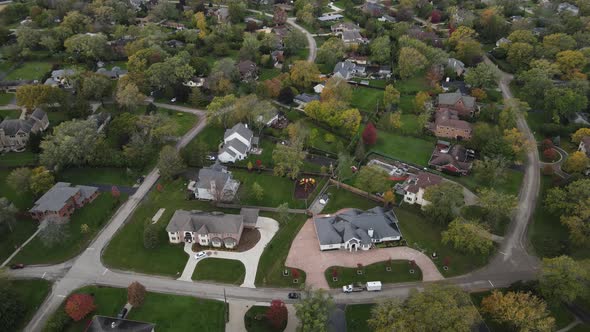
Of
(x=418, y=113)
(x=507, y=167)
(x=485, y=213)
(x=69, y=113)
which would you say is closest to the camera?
(x=485, y=213)

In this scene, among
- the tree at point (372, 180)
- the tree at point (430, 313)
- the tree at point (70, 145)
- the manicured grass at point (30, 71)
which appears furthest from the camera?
the manicured grass at point (30, 71)

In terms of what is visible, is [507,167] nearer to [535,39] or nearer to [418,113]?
[418,113]

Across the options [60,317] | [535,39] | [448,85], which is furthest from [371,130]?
[535,39]

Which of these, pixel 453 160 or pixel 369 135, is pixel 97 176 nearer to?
pixel 369 135

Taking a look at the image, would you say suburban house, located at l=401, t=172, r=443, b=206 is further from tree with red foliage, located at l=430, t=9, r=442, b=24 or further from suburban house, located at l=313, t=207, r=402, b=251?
→ tree with red foliage, located at l=430, t=9, r=442, b=24

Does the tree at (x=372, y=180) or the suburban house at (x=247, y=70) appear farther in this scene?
the suburban house at (x=247, y=70)

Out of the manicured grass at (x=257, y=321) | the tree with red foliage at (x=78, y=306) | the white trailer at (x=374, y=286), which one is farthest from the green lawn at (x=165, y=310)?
the white trailer at (x=374, y=286)

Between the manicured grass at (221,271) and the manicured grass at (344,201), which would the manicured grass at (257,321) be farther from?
the manicured grass at (344,201)
